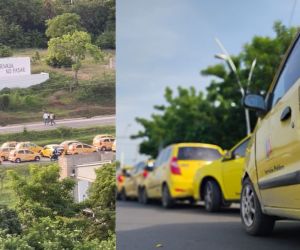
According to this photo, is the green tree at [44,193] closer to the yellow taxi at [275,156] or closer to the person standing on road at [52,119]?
the person standing on road at [52,119]

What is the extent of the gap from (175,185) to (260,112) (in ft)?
14.3

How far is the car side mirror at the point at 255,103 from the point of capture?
547cm

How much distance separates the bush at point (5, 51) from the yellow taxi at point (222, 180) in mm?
3972

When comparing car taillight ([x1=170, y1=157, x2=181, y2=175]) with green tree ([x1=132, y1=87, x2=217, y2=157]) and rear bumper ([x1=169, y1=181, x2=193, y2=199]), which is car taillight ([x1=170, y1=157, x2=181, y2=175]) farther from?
green tree ([x1=132, y1=87, x2=217, y2=157])

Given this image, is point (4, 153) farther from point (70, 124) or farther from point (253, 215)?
point (253, 215)

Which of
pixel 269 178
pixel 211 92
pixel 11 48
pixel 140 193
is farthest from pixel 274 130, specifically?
pixel 211 92

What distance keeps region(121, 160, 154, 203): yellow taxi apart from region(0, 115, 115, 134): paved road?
20.2 ft

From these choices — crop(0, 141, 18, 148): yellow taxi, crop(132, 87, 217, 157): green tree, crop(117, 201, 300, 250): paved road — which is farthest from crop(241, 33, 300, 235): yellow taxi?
→ crop(132, 87, 217, 157): green tree

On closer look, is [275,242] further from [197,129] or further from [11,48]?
[197,129]

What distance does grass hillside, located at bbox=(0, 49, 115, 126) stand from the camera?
4973mm

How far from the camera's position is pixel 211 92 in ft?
64.2

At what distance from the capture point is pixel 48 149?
16.4 feet

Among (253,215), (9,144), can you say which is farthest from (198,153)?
(9,144)

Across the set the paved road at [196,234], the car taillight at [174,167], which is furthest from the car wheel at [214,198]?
the car taillight at [174,167]
